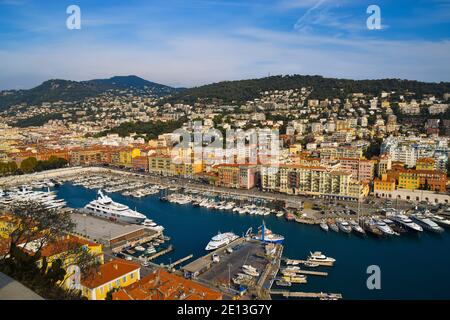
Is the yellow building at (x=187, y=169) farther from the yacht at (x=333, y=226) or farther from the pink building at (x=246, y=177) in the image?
the yacht at (x=333, y=226)

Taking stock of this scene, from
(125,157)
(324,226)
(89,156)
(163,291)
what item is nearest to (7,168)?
(89,156)

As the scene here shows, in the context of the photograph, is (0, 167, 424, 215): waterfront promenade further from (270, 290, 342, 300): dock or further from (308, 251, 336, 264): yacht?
(270, 290, 342, 300): dock

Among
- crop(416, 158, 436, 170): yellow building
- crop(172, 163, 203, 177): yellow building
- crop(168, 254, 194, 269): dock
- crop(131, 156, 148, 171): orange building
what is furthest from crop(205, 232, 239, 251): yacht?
crop(131, 156, 148, 171): orange building

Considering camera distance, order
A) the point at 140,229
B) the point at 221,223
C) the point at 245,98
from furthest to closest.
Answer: the point at 245,98
the point at 221,223
the point at 140,229

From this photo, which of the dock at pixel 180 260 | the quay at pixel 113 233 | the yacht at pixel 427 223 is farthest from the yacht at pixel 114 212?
the yacht at pixel 427 223
